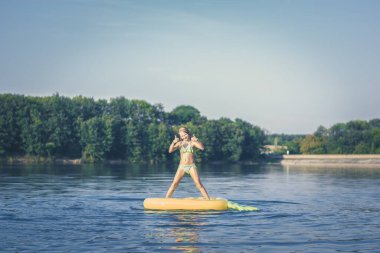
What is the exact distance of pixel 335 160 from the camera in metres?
144

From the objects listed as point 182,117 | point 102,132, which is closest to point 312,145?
point 182,117

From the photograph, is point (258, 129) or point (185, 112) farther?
point (185, 112)

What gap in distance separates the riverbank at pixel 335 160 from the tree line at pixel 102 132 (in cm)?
1220

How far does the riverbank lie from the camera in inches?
5472

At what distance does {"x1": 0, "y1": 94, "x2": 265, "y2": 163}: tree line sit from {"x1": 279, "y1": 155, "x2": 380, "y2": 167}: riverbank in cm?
1220

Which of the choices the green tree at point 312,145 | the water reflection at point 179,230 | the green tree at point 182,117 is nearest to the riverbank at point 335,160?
the green tree at point 312,145

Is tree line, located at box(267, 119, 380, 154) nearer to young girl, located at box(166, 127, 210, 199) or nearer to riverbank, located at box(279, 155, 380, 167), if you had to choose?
riverbank, located at box(279, 155, 380, 167)

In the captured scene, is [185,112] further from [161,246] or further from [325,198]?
[161,246]

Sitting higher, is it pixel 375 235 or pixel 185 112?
pixel 185 112

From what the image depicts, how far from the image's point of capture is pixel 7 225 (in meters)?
A: 17.3

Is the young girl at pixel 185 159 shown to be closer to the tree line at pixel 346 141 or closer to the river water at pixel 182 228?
the river water at pixel 182 228

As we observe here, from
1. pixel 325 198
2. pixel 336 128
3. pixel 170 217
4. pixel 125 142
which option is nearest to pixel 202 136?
pixel 125 142

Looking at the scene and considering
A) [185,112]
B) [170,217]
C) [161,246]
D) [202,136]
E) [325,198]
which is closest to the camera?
[161,246]

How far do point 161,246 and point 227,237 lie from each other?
2.07 metres
